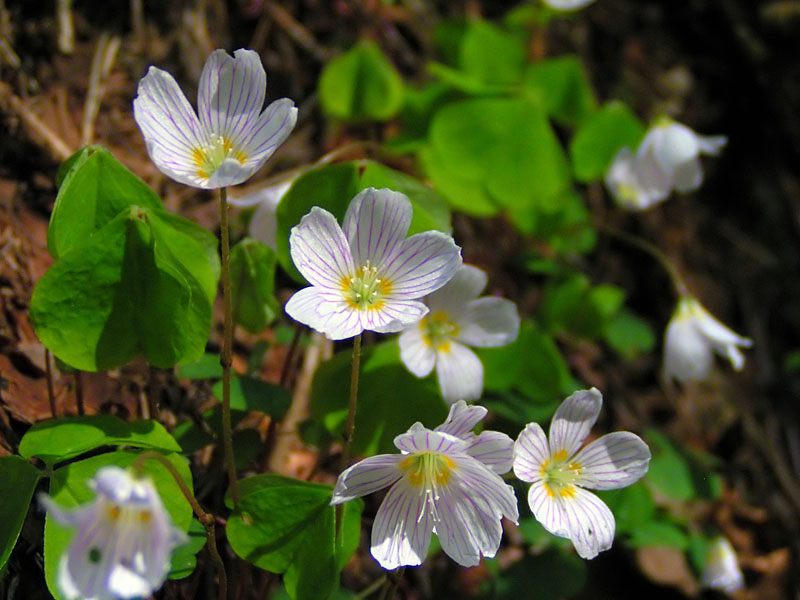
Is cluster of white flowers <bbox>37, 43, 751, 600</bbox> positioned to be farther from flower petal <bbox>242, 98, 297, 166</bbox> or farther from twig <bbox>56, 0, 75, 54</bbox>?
twig <bbox>56, 0, 75, 54</bbox>

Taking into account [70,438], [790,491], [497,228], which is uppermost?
[70,438]

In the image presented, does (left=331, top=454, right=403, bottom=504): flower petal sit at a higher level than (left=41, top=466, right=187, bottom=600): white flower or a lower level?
lower

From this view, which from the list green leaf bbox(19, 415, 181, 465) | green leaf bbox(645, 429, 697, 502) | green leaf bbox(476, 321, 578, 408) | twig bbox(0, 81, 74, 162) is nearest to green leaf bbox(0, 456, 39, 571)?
green leaf bbox(19, 415, 181, 465)

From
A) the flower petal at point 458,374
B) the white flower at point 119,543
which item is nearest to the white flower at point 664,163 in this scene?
the flower petal at point 458,374

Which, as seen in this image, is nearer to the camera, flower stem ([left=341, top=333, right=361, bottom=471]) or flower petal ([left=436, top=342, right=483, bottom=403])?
flower stem ([left=341, top=333, right=361, bottom=471])

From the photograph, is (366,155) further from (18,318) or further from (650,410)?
(650,410)

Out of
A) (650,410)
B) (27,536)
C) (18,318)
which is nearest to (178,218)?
(18,318)
